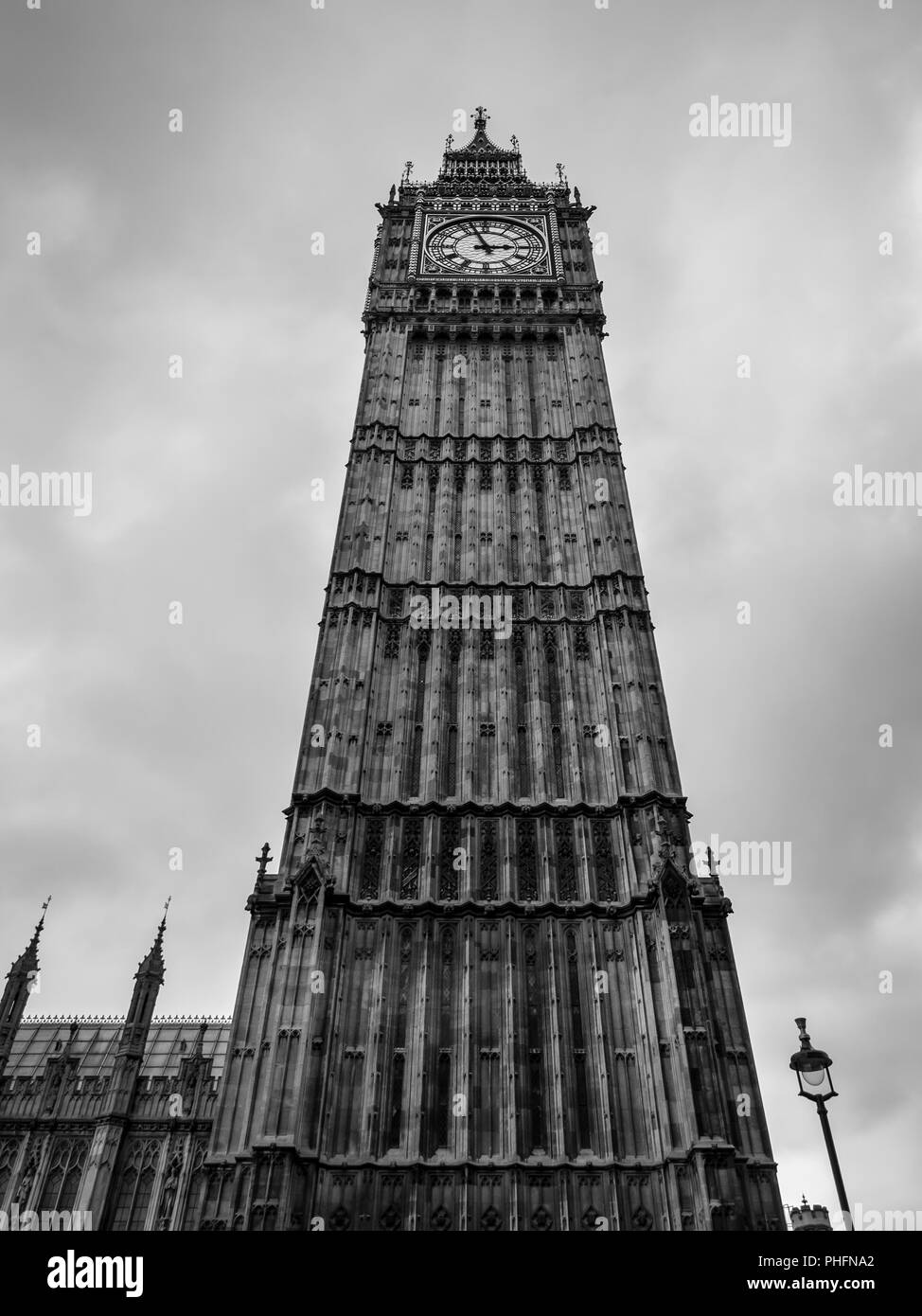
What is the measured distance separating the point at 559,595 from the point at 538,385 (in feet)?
46.5

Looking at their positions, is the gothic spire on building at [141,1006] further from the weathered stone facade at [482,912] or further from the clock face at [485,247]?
the clock face at [485,247]

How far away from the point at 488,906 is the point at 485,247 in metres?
39.9

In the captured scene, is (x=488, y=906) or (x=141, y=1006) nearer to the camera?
(x=488, y=906)

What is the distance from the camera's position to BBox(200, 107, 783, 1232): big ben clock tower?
2342cm

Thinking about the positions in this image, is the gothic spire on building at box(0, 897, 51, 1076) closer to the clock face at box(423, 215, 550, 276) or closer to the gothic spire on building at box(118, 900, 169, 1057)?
the gothic spire on building at box(118, 900, 169, 1057)

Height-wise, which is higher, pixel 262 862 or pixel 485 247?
pixel 485 247

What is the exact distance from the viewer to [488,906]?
2823cm

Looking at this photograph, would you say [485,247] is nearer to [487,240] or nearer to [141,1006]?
[487,240]

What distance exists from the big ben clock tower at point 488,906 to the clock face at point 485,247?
12857 mm
